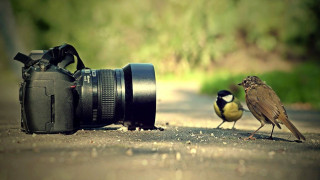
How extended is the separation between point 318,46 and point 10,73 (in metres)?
20.1

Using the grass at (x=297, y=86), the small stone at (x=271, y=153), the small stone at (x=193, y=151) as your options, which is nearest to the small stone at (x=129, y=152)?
the small stone at (x=193, y=151)

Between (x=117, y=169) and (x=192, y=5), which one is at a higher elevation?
(x=192, y=5)

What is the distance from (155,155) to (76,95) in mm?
1421

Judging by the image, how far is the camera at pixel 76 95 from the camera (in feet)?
15.7

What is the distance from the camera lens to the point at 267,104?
5316mm

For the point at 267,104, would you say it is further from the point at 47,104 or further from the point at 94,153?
the point at 47,104

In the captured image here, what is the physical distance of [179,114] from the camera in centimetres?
909

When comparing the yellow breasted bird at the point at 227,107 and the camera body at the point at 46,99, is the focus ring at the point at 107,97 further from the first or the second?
the yellow breasted bird at the point at 227,107

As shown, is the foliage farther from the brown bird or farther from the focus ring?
the focus ring

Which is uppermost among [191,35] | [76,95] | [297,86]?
[191,35]

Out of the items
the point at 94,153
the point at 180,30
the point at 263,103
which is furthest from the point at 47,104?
the point at 180,30

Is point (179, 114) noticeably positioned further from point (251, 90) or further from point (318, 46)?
point (318, 46)

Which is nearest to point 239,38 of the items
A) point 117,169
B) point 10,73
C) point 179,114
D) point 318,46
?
point 318,46

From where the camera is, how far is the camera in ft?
15.7
